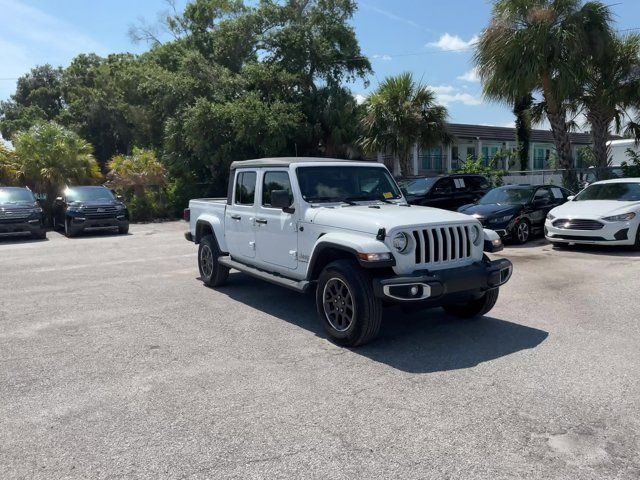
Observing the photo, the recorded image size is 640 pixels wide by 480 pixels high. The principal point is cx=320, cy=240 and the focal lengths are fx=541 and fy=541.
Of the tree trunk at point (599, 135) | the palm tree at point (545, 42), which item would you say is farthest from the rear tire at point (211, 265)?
the tree trunk at point (599, 135)

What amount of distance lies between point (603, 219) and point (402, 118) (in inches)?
421

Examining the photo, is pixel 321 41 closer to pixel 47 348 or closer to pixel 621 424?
pixel 47 348

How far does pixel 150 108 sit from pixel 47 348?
2568 cm

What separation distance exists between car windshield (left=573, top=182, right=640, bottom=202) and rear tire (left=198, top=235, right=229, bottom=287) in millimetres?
8495

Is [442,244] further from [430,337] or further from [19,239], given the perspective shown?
[19,239]

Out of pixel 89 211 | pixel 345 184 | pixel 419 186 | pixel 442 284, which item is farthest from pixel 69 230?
pixel 442 284

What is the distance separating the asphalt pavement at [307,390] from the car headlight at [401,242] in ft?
→ 3.23

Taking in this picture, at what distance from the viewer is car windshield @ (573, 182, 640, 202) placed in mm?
11414

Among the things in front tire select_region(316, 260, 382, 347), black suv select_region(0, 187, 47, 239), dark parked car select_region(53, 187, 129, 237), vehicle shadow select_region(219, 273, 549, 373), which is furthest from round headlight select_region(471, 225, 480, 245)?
black suv select_region(0, 187, 47, 239)

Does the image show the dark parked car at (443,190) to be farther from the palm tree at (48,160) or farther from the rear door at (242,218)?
the palm tree at (48,160)

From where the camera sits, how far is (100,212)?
1603 centimetres

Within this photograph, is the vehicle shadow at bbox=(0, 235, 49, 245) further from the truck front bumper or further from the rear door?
the truck front bumper

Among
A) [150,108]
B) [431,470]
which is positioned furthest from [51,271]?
[150,108]

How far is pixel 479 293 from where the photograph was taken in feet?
18.0
